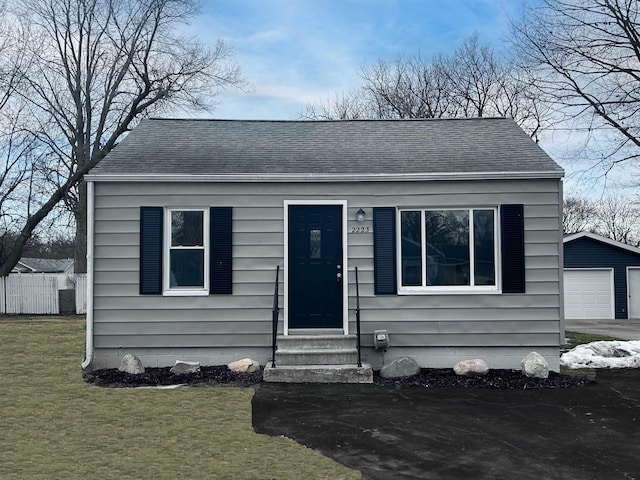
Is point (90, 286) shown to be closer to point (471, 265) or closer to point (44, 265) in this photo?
point (471, 265)

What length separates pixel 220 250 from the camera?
9102 mm

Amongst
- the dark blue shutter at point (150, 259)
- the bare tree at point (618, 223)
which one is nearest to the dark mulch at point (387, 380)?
the dark blue shutter at point (150, 259)

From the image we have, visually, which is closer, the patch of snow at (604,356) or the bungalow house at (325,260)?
the bungalow house at (325,260)

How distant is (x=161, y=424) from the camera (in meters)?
6.20

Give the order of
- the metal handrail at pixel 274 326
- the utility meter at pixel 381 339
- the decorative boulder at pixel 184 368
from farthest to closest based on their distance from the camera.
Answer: the utility meter at pixel 381 339, the decorative boulder at pixel 184 368, the metal handrail at pixel 274 326

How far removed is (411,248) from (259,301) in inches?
100

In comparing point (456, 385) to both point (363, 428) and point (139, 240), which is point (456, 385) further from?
point (139, 240)

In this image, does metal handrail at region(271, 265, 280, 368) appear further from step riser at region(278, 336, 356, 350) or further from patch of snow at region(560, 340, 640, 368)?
patch of snow at region(560, 340, 640, 368)

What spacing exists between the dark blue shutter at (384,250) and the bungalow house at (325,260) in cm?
2

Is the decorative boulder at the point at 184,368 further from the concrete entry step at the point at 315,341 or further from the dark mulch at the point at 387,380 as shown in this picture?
the concrete entry step at the point at 315,341

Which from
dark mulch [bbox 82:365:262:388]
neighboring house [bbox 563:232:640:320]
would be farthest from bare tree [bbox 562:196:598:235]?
dark mulch [bbox 82:365:262:388]

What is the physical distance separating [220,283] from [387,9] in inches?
387

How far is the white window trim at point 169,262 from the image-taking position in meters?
9.10

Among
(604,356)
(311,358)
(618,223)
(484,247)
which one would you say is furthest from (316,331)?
(618,223)
